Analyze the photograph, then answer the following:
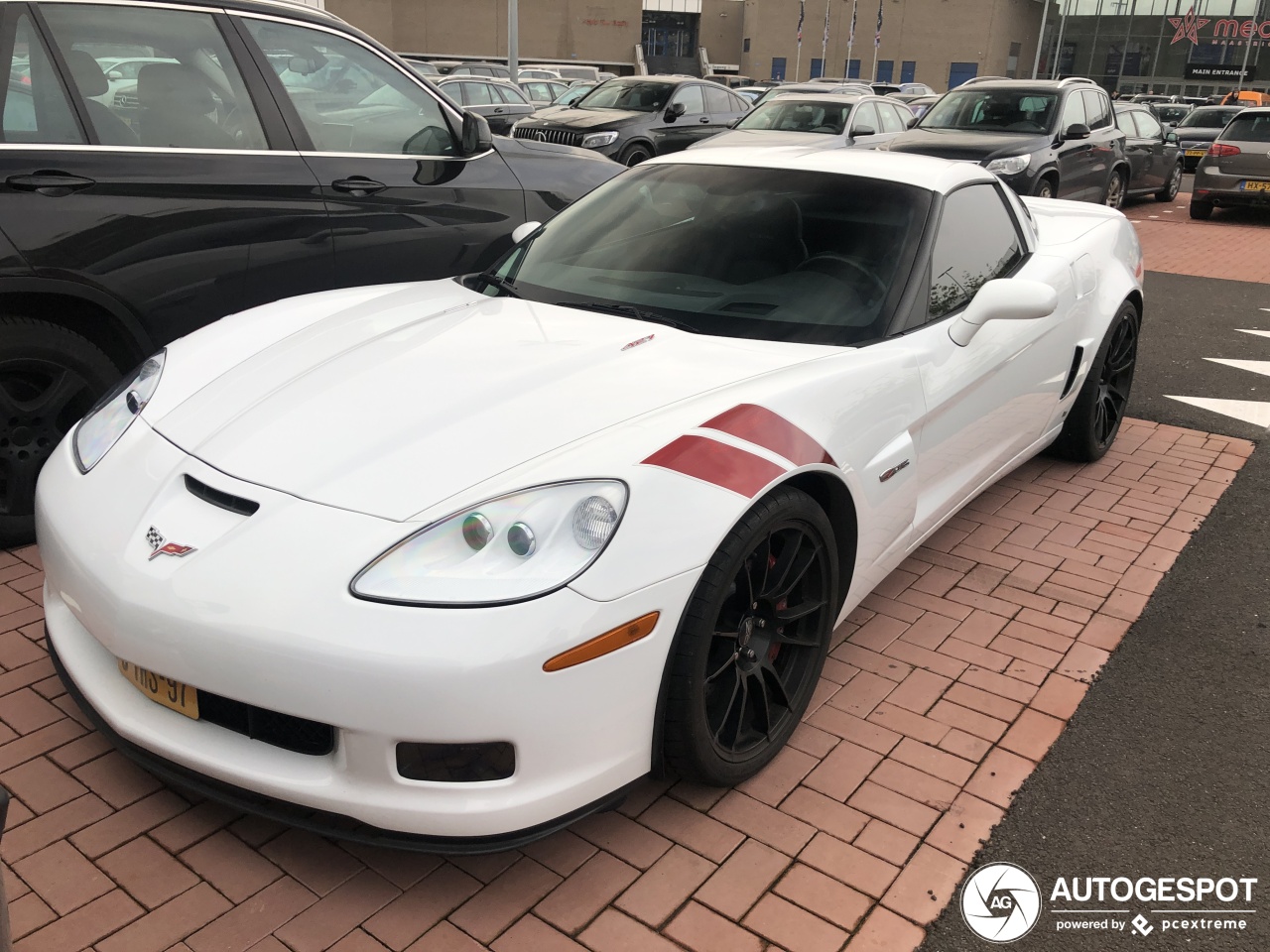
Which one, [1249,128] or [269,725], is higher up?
[1249,128]

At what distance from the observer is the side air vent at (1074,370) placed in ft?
14.0

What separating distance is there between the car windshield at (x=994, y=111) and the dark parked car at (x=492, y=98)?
7837 millimetres

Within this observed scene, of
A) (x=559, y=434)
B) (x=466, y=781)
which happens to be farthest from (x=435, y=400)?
(x=466, y=781)

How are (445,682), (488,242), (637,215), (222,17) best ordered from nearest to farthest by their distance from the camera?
(445,682)
(637,215)
(222,17)
(488,242)

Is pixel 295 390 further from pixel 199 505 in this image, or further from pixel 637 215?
pixel 637 215

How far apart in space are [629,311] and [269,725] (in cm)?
157

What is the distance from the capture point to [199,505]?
2.26 meters

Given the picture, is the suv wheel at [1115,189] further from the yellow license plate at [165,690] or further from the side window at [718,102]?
the yellow license plate at [165,690]

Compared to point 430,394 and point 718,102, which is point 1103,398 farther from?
point 718,102

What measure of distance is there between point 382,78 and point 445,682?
3.51m

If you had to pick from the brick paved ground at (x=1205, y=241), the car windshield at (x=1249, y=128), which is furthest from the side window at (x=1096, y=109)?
the car windshield at (x=1249, y=128)

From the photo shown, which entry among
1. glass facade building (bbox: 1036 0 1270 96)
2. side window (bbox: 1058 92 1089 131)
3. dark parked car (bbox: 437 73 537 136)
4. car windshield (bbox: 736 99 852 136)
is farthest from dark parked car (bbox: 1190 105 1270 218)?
glass facade building (bbox: 1036 0 1270 96)

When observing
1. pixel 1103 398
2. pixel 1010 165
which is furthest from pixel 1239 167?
pixel 1103 398

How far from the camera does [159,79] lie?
386 centimetres
